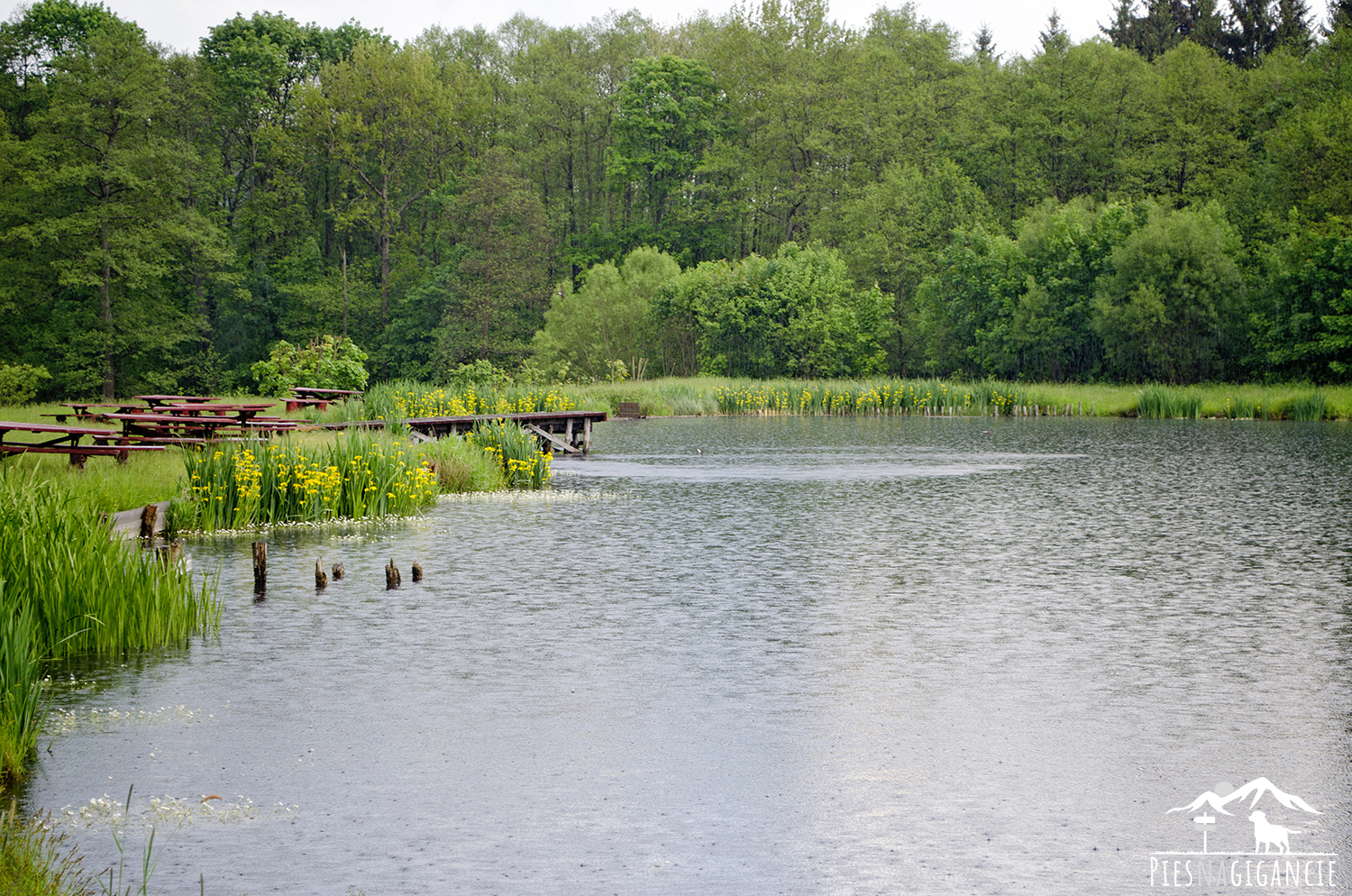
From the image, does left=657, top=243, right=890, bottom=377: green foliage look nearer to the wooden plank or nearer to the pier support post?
the wooden plank

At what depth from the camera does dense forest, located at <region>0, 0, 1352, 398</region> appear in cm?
5506

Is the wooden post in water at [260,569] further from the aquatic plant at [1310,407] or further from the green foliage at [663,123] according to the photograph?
the green foliage at [663,123]

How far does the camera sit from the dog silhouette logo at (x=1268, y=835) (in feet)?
19.5

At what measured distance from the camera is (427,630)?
35.0ft

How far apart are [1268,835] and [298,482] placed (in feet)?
44.8

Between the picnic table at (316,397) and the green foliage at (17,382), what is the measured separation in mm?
18386

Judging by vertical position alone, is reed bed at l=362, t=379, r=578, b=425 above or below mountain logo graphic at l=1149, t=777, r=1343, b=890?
above

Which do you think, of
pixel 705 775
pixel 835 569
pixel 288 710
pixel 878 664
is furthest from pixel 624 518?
pixel 705 775

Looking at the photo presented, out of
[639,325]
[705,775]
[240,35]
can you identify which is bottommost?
[705,775]

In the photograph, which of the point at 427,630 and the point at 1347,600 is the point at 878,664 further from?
the point at 1347,600

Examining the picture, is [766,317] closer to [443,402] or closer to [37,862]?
[443,402]

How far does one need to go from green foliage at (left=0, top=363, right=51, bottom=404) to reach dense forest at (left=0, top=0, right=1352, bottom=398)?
217 inches

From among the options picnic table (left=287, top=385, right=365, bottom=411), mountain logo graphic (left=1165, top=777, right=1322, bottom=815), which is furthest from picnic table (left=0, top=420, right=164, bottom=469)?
mountain logo graphic (left=1165, top=777, right=1322, bottom=815)

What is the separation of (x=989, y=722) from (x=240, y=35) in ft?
229
